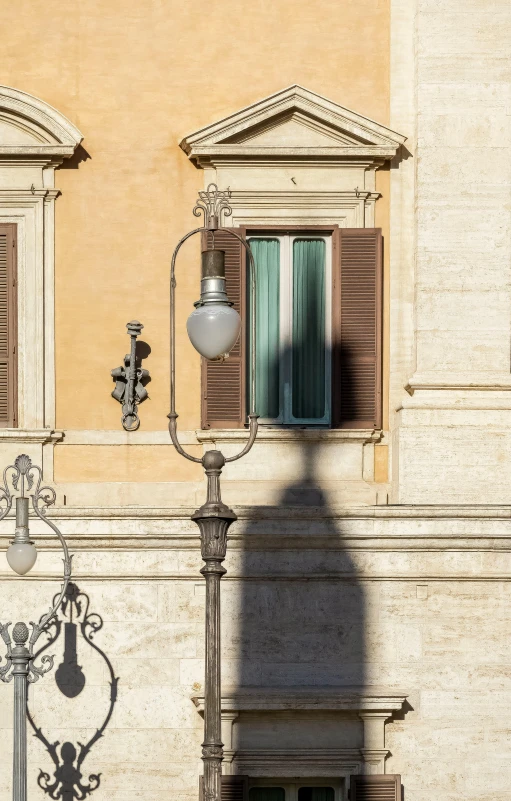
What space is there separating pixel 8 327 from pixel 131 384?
107 cm

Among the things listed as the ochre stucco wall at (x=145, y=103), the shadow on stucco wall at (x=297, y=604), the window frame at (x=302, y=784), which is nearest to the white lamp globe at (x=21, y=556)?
the shadow on stucco wall at (x=297, y=604)

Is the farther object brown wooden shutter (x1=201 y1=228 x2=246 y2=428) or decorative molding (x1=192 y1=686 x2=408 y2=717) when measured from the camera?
brown wooden shutter (x1=201 y1=228 x2=246 y2=428)

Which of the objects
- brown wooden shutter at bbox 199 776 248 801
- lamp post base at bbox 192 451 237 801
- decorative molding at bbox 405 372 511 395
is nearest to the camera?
lamp post base at bbox 192 451 237 801

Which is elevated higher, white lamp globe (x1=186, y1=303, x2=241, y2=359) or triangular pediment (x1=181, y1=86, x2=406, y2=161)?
triangular pediment (x1=181, y1=86, x2=406, y2=161)

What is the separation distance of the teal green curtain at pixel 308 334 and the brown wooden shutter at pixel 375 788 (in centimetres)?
287

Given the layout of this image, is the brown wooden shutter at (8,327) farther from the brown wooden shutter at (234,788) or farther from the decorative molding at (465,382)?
the brown wooden shutter at (234,788)

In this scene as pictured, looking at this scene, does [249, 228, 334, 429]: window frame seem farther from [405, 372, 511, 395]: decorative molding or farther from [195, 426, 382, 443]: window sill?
[405, 372, 511, 395]: decorative molding

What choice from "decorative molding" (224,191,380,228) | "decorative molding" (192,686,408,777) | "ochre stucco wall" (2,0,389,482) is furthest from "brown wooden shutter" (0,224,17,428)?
"decorative molding" (192,686,408,777)

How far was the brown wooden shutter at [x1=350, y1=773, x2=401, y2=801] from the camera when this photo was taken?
15.2 meters

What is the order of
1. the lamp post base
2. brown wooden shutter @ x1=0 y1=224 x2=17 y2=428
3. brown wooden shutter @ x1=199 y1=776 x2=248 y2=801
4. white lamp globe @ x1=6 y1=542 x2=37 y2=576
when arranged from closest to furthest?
the lamp post base < white lamp globe @ x1=6 y1=542 x2=37 y2=576 < brown wooden shutter @ x1=199 y1=776 x2=248 y2=801 < brown wooden shutter @ x1=0 y1=224 x2=17 y2=428

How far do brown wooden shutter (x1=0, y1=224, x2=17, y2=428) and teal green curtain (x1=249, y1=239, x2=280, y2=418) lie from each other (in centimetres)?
188

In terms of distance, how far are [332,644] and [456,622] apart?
933mm

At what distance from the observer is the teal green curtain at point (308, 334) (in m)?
16.4

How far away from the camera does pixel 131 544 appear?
15.5 metres
